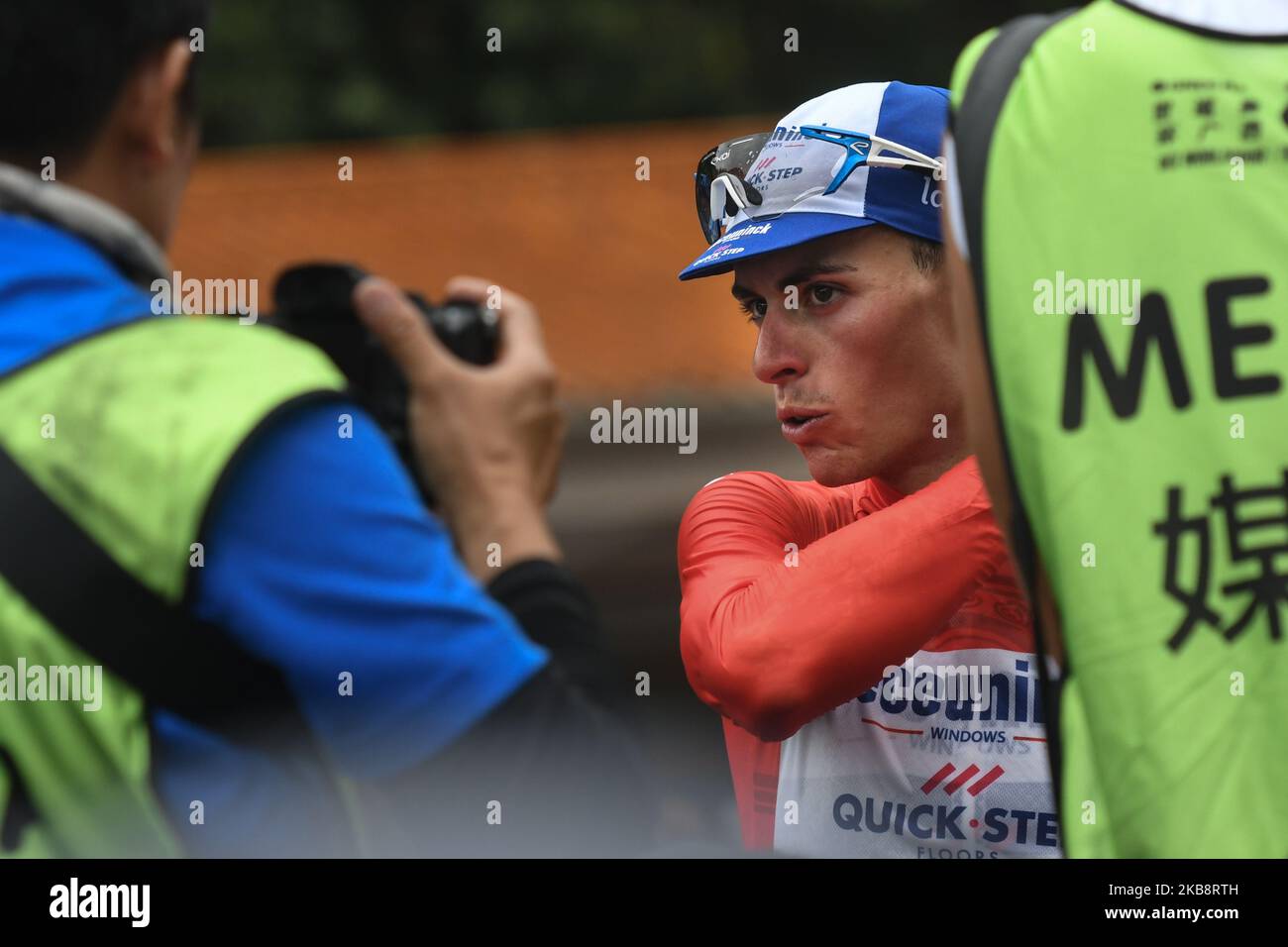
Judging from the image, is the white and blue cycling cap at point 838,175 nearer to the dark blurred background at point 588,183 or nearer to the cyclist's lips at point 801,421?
the cyclist's lips at point 801,421

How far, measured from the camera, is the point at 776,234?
2.10 m

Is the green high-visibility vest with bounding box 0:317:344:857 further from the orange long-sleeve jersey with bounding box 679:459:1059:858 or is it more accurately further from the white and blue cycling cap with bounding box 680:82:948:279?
the white and blue cycling cap with bounding box 680:82:948:279

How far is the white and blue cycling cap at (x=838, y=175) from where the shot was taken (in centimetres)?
211

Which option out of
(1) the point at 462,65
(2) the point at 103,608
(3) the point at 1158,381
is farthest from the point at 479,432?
(1) the point at 462,65

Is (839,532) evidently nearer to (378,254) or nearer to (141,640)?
(141,640)

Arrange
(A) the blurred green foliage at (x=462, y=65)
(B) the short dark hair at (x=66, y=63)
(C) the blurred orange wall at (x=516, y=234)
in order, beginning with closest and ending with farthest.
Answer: (B) the short dark hair at (x=66, y=63), (C) the blurred orange wall at (x=516, y=234), (A) the blurred green foliage at (x=462, y=65)

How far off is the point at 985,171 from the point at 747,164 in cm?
90

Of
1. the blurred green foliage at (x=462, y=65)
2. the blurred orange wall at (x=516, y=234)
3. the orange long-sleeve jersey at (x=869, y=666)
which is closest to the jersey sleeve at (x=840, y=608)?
the orange long-sleeve jersey at (x=869, y=666)

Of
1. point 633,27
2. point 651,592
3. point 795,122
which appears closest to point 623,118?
point 633,27

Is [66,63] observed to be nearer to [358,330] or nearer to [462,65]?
[358,330]

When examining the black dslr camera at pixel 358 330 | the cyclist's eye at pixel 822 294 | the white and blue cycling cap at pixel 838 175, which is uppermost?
the white and blue cycling cap at pixel 838 175

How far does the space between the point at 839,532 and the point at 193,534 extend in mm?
791

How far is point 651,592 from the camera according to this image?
727 centimetres

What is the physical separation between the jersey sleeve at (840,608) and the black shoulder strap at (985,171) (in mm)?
377
